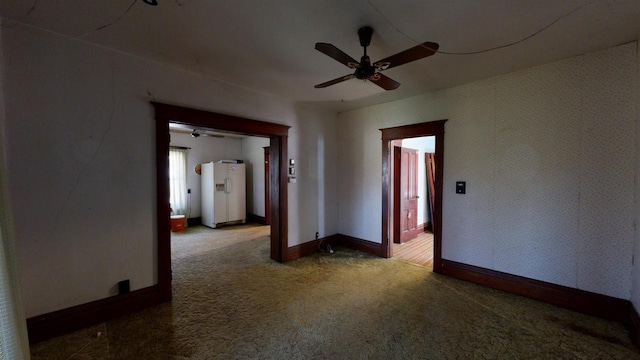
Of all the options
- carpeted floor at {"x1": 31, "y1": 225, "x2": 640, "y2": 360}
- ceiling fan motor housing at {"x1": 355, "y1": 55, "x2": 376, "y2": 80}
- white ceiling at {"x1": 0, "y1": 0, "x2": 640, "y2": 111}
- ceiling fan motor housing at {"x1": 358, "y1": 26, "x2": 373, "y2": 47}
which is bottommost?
carpeted floor at {"x1": 31, "y1": 225, "x2": 640, "y2": 360}

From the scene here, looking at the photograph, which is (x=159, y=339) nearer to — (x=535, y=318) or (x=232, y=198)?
(x=535, y=318)

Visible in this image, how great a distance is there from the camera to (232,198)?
6.64 m

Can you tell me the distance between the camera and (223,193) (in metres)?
6.50

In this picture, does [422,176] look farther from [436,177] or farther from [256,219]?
[256,219]

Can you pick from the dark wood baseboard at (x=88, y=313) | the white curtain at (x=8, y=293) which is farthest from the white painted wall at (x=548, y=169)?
the white curtain at (x=8, y=293)

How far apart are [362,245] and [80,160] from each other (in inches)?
151

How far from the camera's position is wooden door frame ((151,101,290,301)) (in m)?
2.67

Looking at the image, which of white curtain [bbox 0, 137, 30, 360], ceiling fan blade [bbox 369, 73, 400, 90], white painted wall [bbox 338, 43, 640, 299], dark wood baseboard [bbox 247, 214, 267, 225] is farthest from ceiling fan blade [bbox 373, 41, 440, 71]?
dark wood baseboard [bbox 247, 214, 267, 225]

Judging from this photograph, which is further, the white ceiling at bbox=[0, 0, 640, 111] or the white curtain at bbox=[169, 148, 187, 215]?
the white curtain at bbox=[169, 148, 187, 215]

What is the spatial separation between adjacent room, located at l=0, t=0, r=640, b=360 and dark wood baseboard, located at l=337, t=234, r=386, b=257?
23.0 inches

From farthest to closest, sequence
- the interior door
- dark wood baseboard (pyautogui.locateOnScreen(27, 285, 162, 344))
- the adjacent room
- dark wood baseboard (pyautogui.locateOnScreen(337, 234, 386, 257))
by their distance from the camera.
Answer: the interior door < dark wood baseboard (pyautogui.locateOnScreen(337, 234, 386, 257)) < dark wood baseboard (pyautogui.locateOnScreen(27, 285, 162, 344)) < the adjacent room

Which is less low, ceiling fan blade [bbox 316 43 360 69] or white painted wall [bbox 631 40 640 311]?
ceiling fan blade [bbox 316 43 360 69]

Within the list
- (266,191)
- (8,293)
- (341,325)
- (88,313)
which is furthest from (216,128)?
(266,191)

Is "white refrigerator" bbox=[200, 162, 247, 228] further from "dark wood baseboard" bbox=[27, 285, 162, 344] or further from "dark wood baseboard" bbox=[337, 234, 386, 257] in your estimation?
"dark wood baseboard" bbox=[27, 285, 162, 344]
